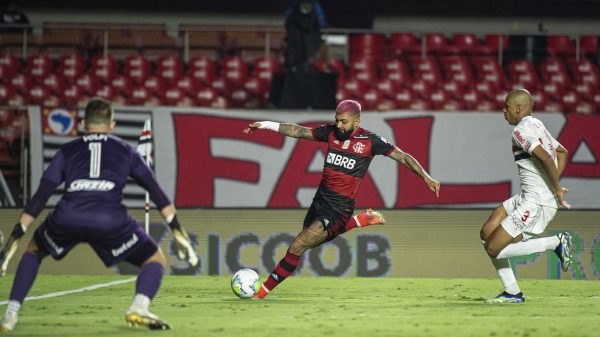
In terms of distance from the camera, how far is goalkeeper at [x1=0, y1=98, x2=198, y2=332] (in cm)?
771

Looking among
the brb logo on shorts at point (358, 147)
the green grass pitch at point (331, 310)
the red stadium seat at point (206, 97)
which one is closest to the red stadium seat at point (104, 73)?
the red stadium seat at point (206, 97)

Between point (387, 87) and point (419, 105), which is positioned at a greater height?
point (387, 87)

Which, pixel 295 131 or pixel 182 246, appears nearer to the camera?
pixel 182 246

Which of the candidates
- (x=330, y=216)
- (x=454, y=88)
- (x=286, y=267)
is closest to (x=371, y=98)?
(x=454, y=88)

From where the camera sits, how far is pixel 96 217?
7.70 metres

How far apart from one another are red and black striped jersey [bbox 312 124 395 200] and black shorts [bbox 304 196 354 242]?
6.3 inches

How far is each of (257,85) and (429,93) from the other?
11.2ft

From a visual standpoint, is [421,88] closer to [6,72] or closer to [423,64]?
[423,64]

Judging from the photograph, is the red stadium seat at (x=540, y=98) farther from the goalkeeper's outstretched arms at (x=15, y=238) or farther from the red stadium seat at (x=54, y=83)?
the goalkeeper's outstretched arms at (x=15, y=238)

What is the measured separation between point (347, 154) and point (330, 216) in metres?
0.68

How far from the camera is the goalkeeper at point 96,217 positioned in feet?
25.3

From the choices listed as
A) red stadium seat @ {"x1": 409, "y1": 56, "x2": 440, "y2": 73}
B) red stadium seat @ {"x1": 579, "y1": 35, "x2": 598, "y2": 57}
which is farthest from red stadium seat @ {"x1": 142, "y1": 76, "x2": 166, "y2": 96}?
red stadium seat @ {"x1": 579, "y1": 35, "x2": 598, "y2": 57}

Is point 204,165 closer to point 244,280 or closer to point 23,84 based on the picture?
point 23,84


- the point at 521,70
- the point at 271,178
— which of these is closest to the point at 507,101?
the point at 271,178
